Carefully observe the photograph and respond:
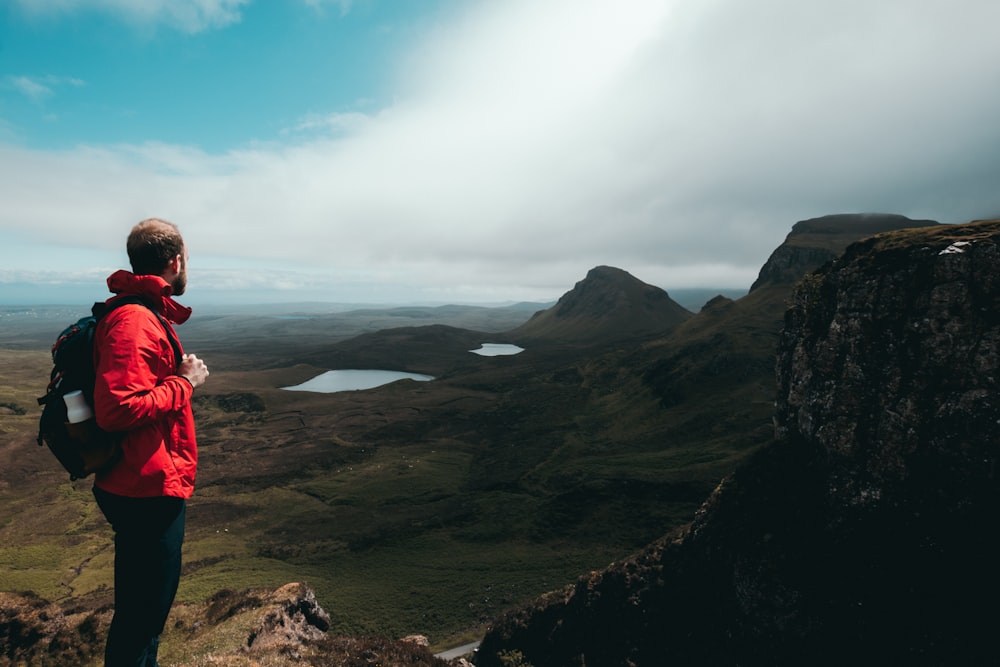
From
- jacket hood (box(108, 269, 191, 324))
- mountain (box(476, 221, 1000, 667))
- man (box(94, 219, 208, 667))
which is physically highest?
jacket hood (box(108, 269, 191, 324))

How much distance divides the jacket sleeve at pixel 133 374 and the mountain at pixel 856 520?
35.2m

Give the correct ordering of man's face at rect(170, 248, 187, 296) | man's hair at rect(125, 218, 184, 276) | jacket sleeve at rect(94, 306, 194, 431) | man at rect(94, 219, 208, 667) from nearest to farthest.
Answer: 1. jacket sleeve at rect(94, 306, 194, 431)
2. man at rect(94, 219, 208, 667)
3. man's hair at rect(125, 218, 184, 276)
4. man's face at rect(170, 248, 187, 296)

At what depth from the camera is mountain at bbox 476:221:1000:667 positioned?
25.0m

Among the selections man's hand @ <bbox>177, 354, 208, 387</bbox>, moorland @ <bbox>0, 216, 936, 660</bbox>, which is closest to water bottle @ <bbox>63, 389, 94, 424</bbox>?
man's hand @ <bbox>177, 354, 208, 387</bbox>

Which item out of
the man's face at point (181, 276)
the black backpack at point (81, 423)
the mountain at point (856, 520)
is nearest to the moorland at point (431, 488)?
the mountain at point (856, 520)

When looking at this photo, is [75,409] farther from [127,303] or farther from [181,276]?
[181,276]

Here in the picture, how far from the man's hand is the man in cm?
1

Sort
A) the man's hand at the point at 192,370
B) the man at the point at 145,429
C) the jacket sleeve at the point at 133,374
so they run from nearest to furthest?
1. the jacket sleeve at the point at 133,374
2. the man at the point at 145,429
3. the man's hand at the point at 192,370

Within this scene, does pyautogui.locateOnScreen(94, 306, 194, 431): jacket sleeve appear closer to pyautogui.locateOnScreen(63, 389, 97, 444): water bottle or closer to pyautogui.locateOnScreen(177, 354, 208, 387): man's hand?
pyautogui.locateOnScreen(63, 389, 97, 444): water bottle

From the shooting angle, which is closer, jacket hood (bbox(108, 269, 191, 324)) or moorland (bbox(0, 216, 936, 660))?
jacket hood (bbox(108, 269, 191, 324))

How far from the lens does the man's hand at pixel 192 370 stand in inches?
240

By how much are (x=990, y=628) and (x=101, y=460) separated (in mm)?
36582

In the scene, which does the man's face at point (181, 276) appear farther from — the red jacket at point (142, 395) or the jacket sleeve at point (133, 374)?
the jacket sleeve at point (133, 374)

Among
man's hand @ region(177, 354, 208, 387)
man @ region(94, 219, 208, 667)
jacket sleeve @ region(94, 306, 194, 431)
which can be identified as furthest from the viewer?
man's hand @ region(177, 354, 208, 387)
